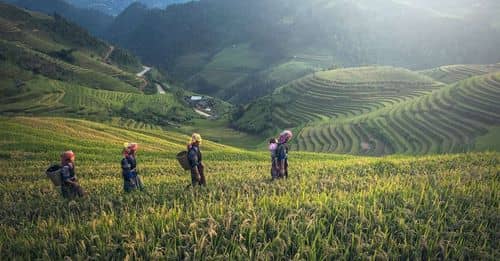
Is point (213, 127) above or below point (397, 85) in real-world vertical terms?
below

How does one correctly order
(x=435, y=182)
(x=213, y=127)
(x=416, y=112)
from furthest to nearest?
(x=213, y=127) → (x=416, y=112) → (x=435, y=182)

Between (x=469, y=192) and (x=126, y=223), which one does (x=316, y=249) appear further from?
(x=469, y=192)

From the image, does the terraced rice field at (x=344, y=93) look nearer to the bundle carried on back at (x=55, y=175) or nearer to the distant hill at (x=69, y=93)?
the distant hill at (x=69, y=93)

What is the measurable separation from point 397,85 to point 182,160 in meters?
152

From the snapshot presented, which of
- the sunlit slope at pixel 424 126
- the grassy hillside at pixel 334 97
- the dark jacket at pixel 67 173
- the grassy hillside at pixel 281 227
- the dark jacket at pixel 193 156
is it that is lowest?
the grassy hillside at pixel 281 227

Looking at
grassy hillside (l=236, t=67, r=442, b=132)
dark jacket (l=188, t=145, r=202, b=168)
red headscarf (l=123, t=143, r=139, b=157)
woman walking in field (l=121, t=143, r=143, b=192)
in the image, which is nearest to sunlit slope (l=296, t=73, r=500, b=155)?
grassy hillside (l=236, t=67, r=442, b=132)

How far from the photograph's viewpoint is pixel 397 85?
505 ft

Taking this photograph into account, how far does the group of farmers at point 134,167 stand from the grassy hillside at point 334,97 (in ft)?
397

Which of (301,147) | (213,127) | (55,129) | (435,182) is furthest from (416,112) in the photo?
(435,182)

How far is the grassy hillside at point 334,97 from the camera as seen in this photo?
469ft

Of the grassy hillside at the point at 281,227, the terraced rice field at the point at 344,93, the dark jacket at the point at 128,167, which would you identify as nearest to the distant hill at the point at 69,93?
the terraced rice field at the point at 344,93

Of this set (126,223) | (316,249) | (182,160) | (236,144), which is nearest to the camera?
(316,249)

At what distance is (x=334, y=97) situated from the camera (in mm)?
154000

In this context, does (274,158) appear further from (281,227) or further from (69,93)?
(69,93)
